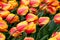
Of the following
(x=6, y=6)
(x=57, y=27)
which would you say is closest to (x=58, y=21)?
(x=57, y=27)

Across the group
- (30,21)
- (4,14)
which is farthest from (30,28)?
(4,14)

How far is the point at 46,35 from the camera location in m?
1.47

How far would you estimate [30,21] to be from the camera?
57.9 inches

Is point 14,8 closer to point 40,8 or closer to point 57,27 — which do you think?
point 40,8

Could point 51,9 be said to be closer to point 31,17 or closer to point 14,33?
point 31,17

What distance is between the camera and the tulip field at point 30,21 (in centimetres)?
142

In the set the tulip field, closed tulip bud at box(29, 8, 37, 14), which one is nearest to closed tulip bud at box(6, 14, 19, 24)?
the tulip field

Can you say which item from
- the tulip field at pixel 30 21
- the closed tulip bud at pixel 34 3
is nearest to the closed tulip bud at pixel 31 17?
the tulip field at pixel 30 21

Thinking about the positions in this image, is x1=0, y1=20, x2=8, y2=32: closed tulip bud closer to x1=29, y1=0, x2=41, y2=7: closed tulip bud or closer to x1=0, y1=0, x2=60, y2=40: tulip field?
x1=0, y1=0, x2=60, y2=40: tulip field

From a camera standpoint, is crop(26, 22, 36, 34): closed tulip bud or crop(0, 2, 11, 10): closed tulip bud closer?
crop(26, 22, 36, 34): closed tulip bud

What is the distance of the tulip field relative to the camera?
56.1 inches

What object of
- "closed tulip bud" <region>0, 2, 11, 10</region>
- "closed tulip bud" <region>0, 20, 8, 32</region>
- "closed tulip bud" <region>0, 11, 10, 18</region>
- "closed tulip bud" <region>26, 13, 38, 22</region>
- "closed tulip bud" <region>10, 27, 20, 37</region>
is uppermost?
"closed tulip bud" <region>0, 2, 11, 10</region>

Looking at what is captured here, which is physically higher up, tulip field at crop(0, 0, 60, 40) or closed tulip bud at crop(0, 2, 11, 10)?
closed tulip bud at crop(0, 2, 11, 10)

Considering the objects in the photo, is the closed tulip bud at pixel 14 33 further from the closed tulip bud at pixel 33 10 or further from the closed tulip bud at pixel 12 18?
the closed tulip bud at pixel 33 10
